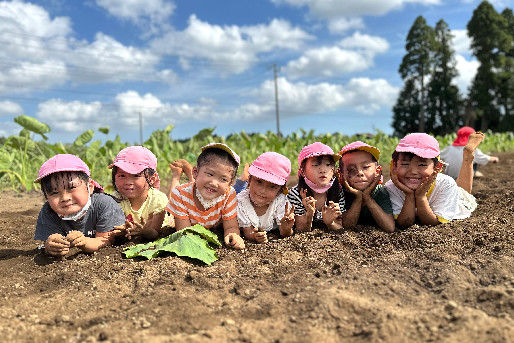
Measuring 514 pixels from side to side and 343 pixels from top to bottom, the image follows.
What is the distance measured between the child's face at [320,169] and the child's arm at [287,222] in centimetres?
26

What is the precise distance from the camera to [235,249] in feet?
8.81

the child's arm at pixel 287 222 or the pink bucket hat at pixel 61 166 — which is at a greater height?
the pink bucket hat at pixel 61 166

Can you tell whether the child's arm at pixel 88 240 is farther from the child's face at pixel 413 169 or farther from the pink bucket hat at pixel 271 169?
the child's face at pixel 413 169

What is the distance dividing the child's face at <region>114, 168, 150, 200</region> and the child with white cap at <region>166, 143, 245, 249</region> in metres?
0.33

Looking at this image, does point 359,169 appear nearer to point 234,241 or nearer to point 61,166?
point 234,241

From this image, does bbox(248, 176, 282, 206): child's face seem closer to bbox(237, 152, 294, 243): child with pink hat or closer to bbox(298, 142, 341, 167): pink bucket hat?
bbox(237, 152, 294, 243): child with pink hat

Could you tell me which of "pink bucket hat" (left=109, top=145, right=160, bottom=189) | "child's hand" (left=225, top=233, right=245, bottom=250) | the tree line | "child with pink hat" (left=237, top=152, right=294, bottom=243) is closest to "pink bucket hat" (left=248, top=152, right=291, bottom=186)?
"child with pink hat" (left=237, top=152, right=294, bottom=243)

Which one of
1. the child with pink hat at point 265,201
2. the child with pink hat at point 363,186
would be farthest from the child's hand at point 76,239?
the child with pink hat at point 363,186

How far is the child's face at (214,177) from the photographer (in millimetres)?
2670

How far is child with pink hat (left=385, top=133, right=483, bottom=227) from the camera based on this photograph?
295 cm

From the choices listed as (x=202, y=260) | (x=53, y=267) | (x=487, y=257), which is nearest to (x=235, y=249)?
(x=202, y=260)

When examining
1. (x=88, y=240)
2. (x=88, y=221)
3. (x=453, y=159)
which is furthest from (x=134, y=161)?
(x=453, y=159)

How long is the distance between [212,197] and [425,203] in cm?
148

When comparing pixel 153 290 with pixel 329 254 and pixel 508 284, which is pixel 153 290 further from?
pixel 508 284
